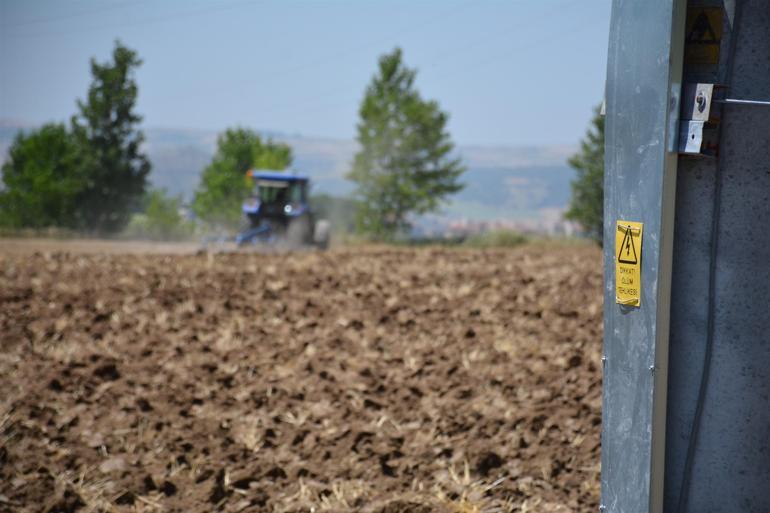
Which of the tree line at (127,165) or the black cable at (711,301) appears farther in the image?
the tree line at (127,165)

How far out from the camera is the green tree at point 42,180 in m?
42.5

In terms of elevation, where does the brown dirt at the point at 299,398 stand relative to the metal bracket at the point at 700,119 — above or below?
below

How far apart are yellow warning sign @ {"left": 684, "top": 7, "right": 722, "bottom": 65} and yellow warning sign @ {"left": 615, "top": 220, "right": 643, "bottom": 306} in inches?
19.3

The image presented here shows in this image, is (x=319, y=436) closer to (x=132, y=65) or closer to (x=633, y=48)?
(x=633, y=48)

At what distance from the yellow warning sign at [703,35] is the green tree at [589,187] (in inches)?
1375

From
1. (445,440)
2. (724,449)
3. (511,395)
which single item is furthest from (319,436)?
(724,449)

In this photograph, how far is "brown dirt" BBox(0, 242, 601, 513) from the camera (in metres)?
4.27

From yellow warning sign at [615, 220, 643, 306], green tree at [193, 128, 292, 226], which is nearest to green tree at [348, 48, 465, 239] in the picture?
green tree at [193, 128, 292, 226]

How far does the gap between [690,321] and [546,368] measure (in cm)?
351

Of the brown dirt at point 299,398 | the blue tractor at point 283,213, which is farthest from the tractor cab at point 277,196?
the brown dirt at point 299,398

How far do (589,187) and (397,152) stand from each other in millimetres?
11988

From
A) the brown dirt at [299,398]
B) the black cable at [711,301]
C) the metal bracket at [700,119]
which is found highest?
the metal bracket at [700,119]

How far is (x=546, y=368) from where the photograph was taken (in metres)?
6.15

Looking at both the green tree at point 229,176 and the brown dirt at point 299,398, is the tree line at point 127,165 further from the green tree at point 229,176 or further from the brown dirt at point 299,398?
the brown dirt at point 299,398
